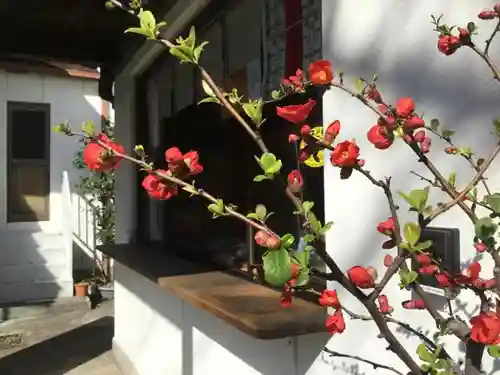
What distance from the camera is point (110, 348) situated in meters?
6.15

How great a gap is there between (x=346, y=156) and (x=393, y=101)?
769mm

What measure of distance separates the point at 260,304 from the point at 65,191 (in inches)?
285

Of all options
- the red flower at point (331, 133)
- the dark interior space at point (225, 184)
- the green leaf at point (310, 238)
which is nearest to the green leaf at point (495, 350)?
the green leaf at point (310, 238)

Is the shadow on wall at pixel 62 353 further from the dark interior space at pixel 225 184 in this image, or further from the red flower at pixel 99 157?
the red flower at pixel 99 157

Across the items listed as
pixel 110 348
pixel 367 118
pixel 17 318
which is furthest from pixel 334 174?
pixel 17 318

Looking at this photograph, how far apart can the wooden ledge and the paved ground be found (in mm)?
1955

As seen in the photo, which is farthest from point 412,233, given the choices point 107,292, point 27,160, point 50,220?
point 27,160

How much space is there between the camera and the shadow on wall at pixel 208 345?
2328 mm

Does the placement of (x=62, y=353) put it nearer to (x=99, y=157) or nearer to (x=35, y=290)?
(x=35, y=290)

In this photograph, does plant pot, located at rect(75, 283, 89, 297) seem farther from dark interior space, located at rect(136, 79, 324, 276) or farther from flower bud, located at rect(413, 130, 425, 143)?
flower bud, located at rect(413, 130, 425, 143)

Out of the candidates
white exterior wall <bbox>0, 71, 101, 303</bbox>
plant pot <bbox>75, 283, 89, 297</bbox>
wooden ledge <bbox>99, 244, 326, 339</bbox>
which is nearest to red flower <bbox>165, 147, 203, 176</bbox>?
wooden ledge <bbox>99, 244, 326, 339</bbox>

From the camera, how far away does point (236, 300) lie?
2443 mm

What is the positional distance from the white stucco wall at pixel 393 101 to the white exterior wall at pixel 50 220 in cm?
679

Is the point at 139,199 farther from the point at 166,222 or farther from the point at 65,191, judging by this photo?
the point at 65,191
